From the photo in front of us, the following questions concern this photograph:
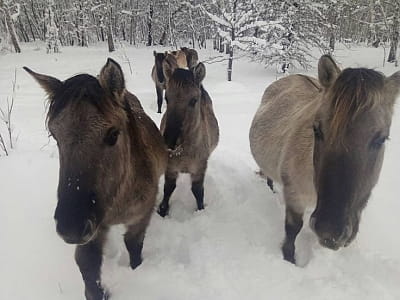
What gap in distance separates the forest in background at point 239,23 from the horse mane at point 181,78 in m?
9.54

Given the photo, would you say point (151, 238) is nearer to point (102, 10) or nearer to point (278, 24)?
point (278, 24)

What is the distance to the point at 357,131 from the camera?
2039 millimetres

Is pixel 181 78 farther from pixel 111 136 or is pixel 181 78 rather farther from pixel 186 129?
pixel 111 136

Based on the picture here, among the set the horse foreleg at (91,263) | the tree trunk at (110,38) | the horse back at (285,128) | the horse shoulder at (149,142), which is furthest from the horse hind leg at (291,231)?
the tree trunk at (110,38)

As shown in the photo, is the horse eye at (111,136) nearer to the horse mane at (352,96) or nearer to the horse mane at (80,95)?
the horse mane at (80,95)

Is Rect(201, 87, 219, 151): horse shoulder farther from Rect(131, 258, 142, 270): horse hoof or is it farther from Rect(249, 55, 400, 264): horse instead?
Rect(249, 55, 400, 264): horse

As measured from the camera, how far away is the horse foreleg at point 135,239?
2.97m

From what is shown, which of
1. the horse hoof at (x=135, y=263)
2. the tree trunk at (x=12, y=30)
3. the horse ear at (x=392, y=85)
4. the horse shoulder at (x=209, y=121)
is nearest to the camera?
the horse ear at (x=392, y=85)

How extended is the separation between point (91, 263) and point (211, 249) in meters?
1.24

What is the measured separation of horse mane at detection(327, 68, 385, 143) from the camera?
2.03 metres

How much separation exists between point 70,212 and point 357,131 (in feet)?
6.01

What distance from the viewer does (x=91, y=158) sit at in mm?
1967

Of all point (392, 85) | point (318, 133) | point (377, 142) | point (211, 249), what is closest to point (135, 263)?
point (211, 249)

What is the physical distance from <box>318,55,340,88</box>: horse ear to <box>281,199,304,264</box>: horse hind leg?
4.24 feet
